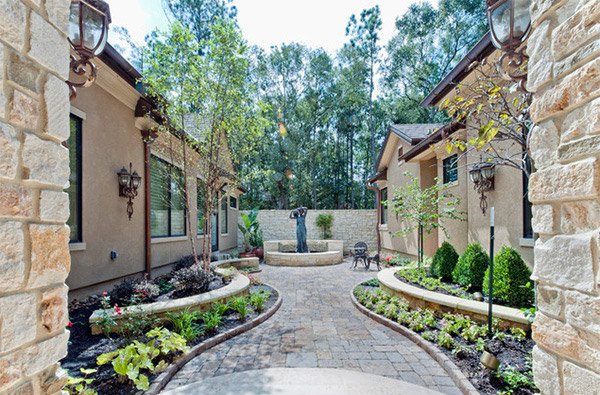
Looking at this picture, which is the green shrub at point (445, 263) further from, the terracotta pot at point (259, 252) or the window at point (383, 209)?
the terracotta pot at point (259, 252)

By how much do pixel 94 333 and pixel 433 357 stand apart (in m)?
4.83

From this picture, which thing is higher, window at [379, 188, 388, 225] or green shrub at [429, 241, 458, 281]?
window at [379, 188, 388, 225]

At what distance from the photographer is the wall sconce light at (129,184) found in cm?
641

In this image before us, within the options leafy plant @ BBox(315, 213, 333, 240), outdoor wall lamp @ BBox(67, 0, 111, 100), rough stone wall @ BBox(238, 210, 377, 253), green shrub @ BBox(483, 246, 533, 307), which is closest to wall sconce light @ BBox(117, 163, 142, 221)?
outdoor wall lamp @ BBox(67, 0, 111, 100)

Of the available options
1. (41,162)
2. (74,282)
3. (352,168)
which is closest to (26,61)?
(41,162)

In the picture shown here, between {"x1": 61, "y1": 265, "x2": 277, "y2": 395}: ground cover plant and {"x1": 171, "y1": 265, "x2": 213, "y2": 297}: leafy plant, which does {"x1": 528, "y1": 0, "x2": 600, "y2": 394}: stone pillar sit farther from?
{"x1": 171, "y1": 265, "x2": 213, "y2": 297}: leafy plant

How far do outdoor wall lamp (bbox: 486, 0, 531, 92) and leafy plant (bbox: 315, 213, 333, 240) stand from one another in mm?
15273

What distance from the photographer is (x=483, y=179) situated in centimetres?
650

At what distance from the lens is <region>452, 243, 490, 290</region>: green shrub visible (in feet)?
19.8

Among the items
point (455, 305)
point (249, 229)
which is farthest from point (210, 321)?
point (249, 229)

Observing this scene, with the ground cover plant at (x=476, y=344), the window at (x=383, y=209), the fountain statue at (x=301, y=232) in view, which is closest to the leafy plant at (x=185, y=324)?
the ground cover plant at (x=476, y=344)

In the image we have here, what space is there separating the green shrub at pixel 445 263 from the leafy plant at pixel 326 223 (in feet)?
35.0

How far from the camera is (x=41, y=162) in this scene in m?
1.64

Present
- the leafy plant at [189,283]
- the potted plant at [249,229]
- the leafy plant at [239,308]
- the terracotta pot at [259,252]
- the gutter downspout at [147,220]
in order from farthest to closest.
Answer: the potted plant at [249,229]
the terracotta pot at [259,252]
the gutter downspout at [147,220]
the leafy plant at [189,283]
the leafy plant at [239,308]
